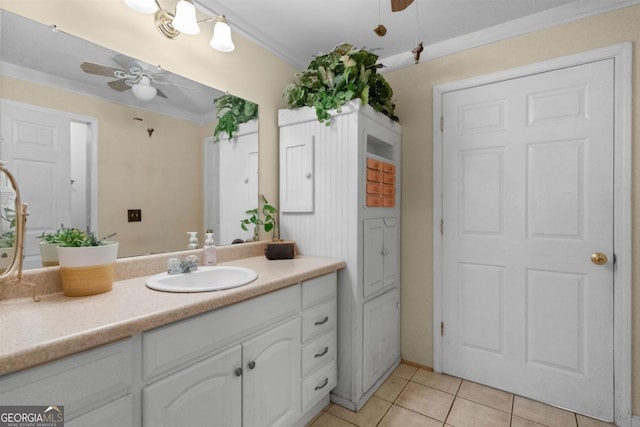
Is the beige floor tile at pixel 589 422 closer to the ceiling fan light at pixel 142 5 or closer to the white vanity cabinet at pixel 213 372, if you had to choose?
the white vanity cabinet at pixel 213 372

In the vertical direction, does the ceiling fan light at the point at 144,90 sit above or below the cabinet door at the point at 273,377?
above

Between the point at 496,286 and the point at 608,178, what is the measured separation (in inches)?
34.7

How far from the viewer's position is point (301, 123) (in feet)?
6.76

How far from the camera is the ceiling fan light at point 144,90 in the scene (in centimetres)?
145

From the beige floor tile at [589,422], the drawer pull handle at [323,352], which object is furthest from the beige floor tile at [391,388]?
the beige floor tile at [589,422]

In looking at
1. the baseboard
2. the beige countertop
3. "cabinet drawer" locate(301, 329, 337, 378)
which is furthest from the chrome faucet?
the baseboard

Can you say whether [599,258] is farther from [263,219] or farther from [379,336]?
[263,219]

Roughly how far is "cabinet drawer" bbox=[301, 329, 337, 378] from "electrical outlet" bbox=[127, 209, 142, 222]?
1.05 metres

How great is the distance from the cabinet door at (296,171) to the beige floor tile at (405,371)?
138 centimetres

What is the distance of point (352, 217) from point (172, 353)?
1.17m

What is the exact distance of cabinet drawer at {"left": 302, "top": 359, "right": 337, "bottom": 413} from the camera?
158 cm

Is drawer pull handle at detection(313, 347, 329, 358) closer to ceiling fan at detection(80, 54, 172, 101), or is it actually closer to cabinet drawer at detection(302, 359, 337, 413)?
cabinet drawer at detection(302, 359, 337, 413)

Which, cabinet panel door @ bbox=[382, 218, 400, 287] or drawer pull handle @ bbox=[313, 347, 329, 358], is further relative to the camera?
cabinet panel door @ bbox=[382, 218, 400, 287]

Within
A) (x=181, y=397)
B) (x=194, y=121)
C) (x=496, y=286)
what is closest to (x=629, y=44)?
(x=496, y=286)
